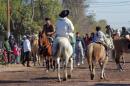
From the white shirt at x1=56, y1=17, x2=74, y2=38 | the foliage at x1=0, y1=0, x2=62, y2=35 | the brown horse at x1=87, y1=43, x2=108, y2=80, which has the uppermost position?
the foliage at x1=0, y1=0, x2=62, y2=35

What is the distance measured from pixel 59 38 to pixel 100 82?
210cm

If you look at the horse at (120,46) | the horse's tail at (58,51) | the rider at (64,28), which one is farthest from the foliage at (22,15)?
the horse's tail at (58,51)

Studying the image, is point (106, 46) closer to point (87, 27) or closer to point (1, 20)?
point (1, 20)

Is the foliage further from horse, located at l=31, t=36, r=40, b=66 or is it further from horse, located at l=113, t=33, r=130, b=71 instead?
horse, located at l=113, t=33, r=130, b=71

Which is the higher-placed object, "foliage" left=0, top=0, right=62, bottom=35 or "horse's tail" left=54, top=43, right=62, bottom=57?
"foliage" left=0, top=0, right=62, bottom=35

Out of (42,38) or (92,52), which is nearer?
(92,52)

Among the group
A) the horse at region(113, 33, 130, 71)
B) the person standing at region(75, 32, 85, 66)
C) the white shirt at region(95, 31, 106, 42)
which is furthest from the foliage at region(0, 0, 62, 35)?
the white shirt at region(95, 31, 106, 42)

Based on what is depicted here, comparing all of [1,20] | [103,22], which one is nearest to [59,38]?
[1,20]

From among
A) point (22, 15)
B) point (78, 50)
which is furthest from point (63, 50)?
point (22, 15)

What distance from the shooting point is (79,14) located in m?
115

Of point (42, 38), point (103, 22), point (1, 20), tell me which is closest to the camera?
point (42, 38)

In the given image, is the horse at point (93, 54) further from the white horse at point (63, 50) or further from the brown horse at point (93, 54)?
the white horse at point (63, 50)

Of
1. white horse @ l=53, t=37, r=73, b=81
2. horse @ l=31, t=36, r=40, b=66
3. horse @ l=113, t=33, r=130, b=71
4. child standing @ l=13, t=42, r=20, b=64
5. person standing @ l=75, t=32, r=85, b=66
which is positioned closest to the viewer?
white horse @ l=53, t=37, r=73, b=81

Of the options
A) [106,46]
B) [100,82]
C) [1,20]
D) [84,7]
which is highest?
[84,7]
